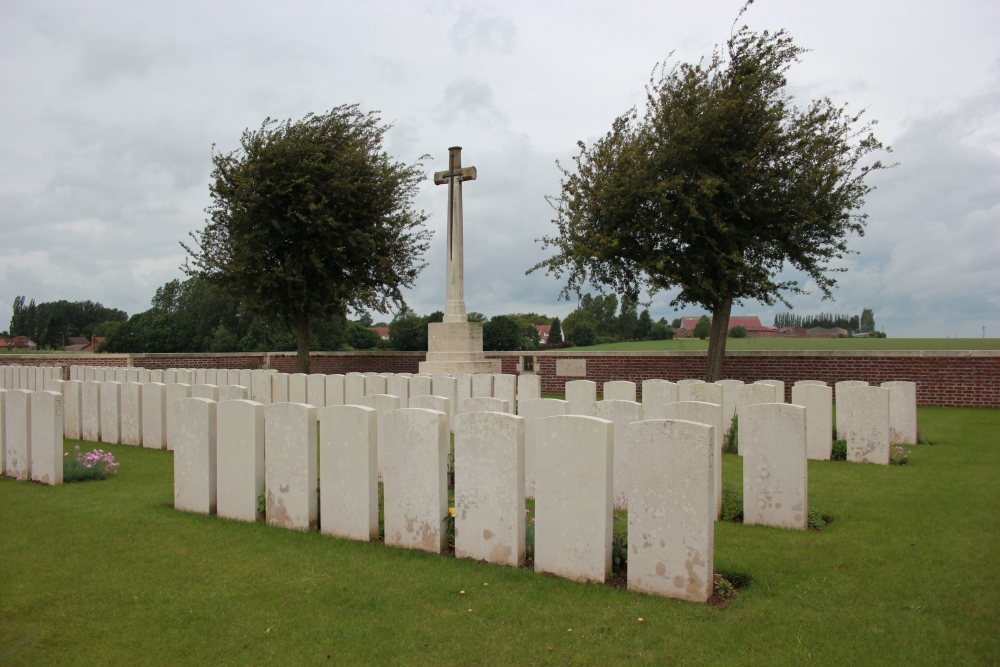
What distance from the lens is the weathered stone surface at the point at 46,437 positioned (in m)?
6.73

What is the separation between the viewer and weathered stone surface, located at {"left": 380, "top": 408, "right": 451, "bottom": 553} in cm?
473

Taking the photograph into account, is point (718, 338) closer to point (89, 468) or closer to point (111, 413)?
point (111, 413)

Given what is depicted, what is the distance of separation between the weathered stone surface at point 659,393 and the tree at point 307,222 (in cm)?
1206

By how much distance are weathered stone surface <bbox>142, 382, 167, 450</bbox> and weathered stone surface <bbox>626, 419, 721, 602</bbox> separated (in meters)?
7.53

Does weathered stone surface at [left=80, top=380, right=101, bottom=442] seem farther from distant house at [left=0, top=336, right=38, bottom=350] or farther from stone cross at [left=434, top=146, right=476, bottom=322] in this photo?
distant house at [left=0, top=336, right=38, bottom=350]

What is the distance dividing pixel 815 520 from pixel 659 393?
383 centimetres

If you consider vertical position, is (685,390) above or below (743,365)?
above

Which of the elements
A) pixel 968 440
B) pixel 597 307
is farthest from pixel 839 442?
pixel 597 307

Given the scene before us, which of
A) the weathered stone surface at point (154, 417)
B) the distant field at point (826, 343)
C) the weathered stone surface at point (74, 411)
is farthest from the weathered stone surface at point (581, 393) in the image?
the distant field at point (826, 343)

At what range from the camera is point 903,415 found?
32.1 feet

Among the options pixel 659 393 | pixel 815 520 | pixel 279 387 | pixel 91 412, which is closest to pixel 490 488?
pixel 815 520

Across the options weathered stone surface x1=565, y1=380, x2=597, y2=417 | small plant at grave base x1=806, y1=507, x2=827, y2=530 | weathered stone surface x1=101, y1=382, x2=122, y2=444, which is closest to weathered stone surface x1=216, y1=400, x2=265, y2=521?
weathered stone surface x1=565, y1=380, x2=597, y2=417

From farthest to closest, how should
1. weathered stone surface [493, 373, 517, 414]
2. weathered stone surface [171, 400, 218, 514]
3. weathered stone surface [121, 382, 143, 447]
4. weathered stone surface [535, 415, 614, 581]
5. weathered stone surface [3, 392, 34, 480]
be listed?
1. weathered stone surface [493, 373, 517, 414]
2. weathered stone surface [121, 382, 143, 447]
3. weathered stone surface [3, 392, 34, 480]
4. weathered stone surface [171, 400, 218, 514]
5. weathered stone surface [535, 415, 614, 581]

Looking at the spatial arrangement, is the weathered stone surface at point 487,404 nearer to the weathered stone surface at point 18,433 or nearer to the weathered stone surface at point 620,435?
the weathered stone surface at point 620,435
